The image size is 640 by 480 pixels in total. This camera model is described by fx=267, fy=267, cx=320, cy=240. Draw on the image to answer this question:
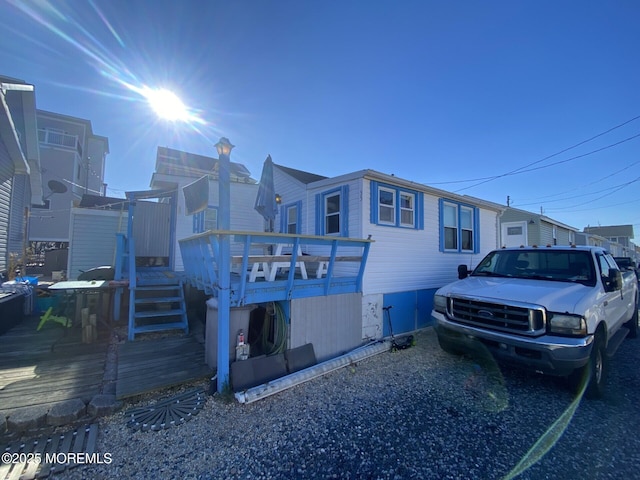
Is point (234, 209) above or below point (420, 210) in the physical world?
above

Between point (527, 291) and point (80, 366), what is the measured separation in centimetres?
678

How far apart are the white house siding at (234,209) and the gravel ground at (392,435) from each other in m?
6.76

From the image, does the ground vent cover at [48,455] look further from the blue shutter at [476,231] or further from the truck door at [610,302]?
the blue shutter at [476,231]

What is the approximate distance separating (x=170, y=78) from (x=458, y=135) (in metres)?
9.10

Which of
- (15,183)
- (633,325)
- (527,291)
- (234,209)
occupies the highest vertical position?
(15,183)

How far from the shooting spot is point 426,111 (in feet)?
27.7

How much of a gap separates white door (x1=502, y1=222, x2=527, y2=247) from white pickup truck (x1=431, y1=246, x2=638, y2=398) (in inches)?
490

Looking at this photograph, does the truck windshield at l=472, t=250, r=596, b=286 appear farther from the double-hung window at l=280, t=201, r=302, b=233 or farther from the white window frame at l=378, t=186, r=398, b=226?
the double-hung window at l=280, t=201, r=302, b=233

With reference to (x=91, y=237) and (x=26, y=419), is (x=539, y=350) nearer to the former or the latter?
(x=26, y=419)

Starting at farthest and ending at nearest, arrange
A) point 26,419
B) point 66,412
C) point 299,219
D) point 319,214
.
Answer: point 299,219 < point 319,214 < point 66,412 < point 26,419

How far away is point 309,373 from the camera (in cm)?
406

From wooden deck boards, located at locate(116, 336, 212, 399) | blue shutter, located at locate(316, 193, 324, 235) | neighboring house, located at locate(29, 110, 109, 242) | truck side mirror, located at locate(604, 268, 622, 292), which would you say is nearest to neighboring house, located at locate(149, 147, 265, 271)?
blue shutter, located at locate(316, 193, 324, 235)

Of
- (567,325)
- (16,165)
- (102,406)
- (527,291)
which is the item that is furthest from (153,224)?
(567,325)

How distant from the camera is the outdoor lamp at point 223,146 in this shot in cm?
455
